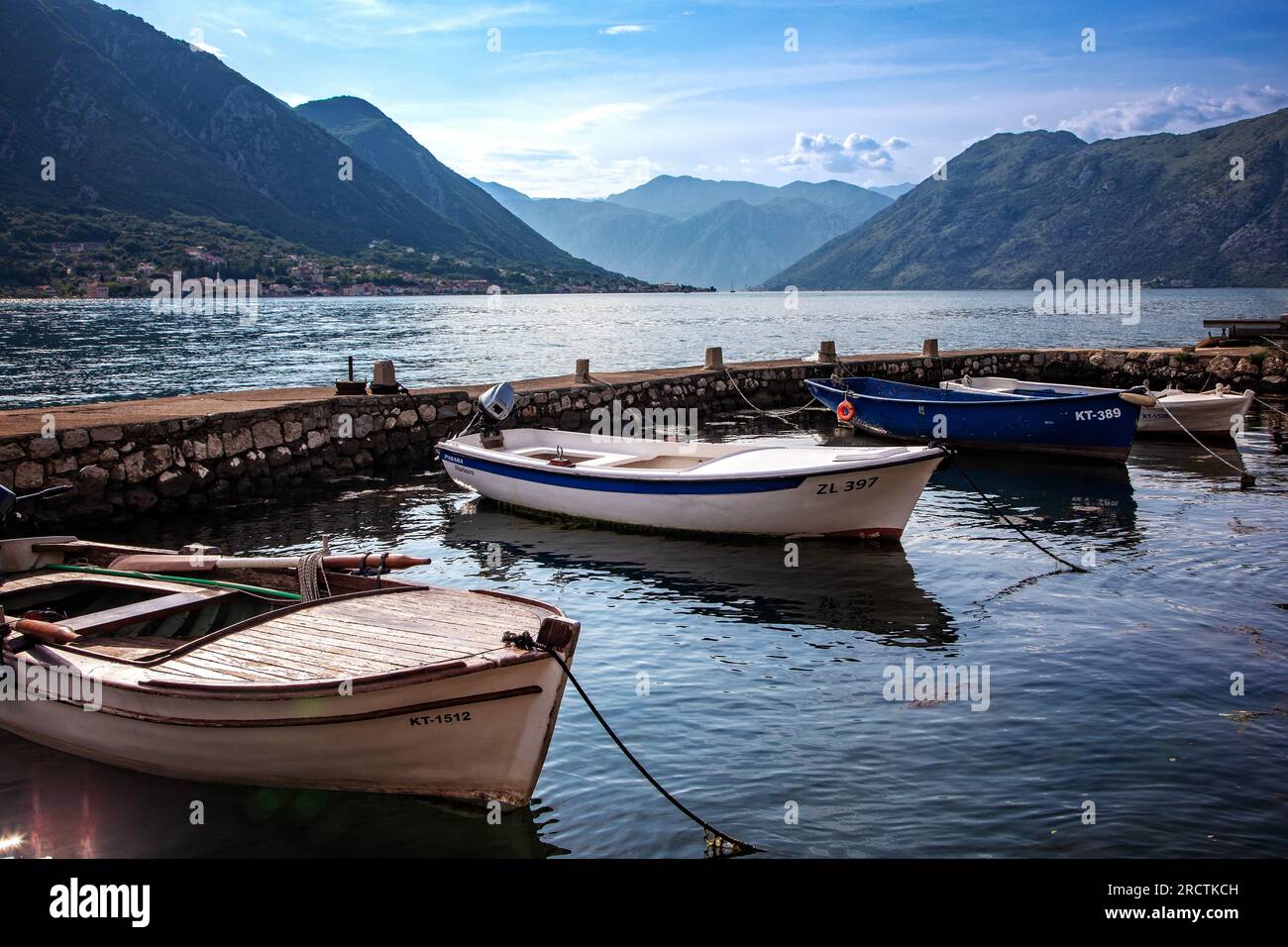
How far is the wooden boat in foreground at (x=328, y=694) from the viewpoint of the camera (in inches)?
253

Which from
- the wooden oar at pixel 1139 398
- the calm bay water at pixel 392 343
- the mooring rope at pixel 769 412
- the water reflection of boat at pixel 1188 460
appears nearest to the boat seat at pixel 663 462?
the wooden oar at pixel 1139 398

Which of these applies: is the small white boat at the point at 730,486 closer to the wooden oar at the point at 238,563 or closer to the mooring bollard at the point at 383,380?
the mooring bollard at the point at 383,380

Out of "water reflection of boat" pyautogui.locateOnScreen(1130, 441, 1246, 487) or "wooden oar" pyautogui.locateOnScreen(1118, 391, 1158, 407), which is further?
"water reflection of boat" pyautogui.locateOnScreen(1130, 441, 1246, 487)

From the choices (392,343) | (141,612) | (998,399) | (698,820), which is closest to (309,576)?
(141,612)

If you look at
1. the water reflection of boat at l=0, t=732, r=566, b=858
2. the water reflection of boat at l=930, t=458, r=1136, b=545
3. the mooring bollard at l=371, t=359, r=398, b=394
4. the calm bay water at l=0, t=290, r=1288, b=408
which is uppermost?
the calm bay water at l=0, t=290, r=1288, b=408

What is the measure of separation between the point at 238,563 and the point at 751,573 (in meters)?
6.70

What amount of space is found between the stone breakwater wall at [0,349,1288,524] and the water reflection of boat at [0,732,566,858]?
997 centimetres

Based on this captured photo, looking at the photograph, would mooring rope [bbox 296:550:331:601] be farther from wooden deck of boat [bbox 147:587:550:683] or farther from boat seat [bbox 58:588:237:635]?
boat seat [bbox 58:588:237:635]

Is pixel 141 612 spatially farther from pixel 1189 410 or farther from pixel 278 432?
pixel 1189 410

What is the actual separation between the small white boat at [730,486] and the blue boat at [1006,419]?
5.62 meters

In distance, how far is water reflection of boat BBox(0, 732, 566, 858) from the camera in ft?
21.9

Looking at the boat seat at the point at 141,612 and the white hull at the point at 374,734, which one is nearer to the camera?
the white hull at the point at 374,734

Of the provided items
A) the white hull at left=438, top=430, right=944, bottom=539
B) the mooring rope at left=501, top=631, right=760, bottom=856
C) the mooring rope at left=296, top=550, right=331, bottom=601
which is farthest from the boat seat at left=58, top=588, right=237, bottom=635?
the white hull at left=438, top=430, right=944, bottom=539

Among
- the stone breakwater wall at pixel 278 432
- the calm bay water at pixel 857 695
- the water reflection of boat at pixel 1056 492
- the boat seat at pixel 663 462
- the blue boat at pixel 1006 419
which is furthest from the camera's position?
the blue boat at pixel 1006 419
